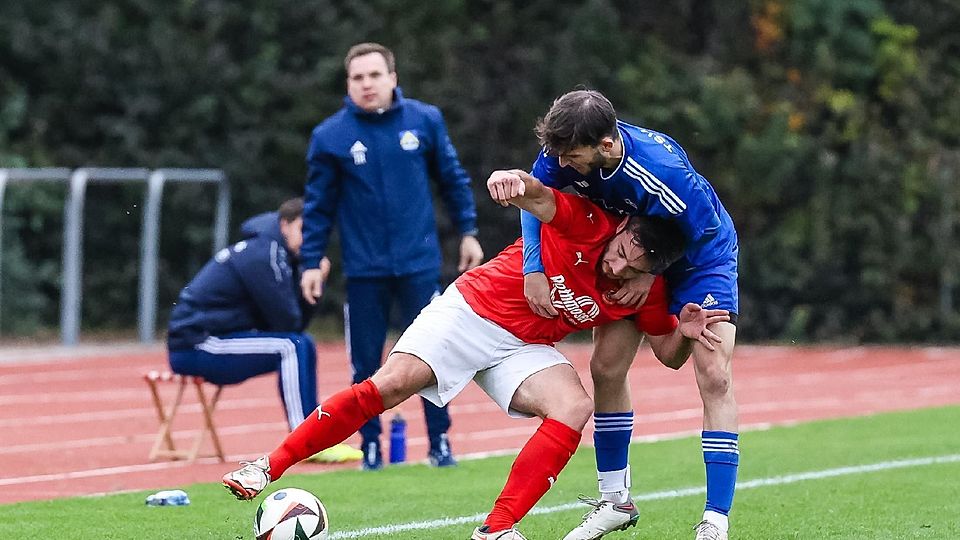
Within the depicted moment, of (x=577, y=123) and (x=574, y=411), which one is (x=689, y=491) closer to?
(x=574, y=411)

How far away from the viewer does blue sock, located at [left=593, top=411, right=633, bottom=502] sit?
6.71m

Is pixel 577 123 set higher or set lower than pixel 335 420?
higher

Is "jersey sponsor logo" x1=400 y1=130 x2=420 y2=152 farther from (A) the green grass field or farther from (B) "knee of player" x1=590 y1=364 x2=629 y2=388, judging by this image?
(B) "knee of player" x1=590 y1=364 x2=629 y2=388

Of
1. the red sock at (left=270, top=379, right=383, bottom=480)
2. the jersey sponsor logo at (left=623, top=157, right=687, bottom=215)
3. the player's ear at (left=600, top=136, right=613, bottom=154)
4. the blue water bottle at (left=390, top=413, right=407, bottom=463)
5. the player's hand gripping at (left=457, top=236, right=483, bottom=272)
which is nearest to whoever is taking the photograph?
the player's ear at (left=600, top=136, right=613, bottom=154)

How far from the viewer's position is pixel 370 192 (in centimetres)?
927

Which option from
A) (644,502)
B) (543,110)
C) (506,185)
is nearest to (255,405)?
(644,502)

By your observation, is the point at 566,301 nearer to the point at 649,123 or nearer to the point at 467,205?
the point at 467,205

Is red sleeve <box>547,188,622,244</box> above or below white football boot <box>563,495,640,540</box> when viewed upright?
above

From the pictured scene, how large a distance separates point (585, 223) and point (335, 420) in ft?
4.12

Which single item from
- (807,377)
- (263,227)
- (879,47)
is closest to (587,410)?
(263,227)

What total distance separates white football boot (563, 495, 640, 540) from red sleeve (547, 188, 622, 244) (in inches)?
45.1

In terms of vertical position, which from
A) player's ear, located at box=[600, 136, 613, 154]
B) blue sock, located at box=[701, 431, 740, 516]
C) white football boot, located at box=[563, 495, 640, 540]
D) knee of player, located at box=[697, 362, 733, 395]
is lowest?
white football boot, located at box=[563, 495, 640, 540]

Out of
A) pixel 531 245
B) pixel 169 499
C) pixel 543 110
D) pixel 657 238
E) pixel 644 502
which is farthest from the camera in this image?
pixel 543 110

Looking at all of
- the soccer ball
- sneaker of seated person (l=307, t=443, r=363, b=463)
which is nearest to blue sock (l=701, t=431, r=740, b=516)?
the soccer ball
